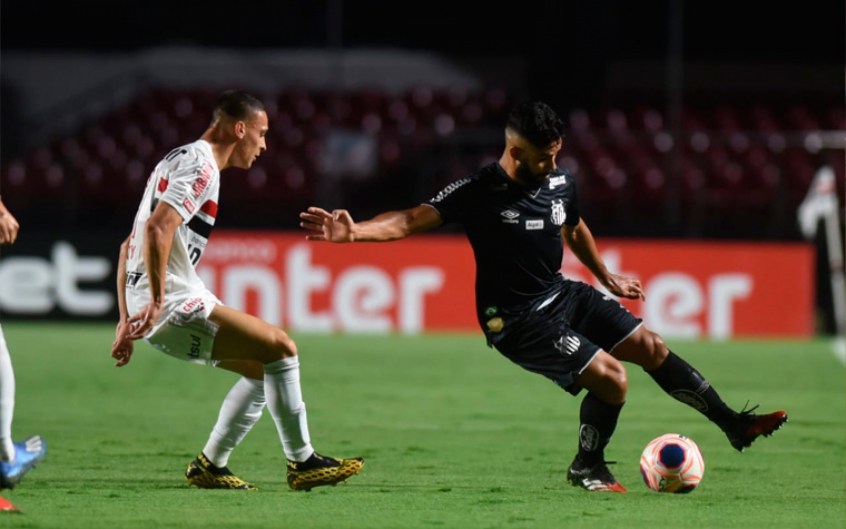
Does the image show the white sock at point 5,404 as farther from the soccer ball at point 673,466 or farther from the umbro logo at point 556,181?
the soccer ball at point 673,466

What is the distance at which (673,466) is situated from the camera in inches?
300

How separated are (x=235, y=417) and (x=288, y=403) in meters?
0.42

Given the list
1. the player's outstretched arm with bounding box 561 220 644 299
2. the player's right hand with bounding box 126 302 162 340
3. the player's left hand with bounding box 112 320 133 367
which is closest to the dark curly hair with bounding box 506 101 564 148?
the player's outstretched arm with bounding box 561 220 644 299

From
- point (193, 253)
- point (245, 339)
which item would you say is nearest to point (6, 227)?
point (193, 253)

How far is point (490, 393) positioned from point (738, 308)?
23.0ft

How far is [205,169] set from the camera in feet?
23.5

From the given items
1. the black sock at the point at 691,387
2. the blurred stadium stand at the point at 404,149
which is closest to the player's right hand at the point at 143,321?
the black sock at the point at 691,387

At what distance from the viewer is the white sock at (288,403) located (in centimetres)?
736

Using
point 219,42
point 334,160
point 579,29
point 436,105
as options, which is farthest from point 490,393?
point 219,42

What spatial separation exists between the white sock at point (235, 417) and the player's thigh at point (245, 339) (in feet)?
1.10

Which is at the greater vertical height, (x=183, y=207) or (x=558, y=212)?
(x=183, y=207)

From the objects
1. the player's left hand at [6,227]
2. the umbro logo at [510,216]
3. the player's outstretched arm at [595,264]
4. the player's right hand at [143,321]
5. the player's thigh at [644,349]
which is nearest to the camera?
the player's left hand at [6,227]

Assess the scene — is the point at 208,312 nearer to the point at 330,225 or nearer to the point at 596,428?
the point at 330,225

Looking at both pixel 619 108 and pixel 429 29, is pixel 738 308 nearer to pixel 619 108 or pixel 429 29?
pixel 619 108
